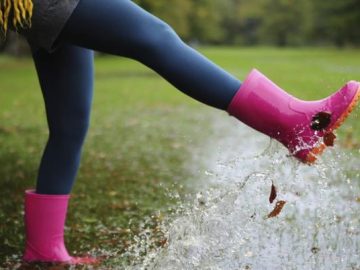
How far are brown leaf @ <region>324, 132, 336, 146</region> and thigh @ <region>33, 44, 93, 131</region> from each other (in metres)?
1.17

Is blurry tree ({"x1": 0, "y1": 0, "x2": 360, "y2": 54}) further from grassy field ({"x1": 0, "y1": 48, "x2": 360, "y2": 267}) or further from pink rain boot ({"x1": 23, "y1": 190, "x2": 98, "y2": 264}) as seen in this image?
pink rain boot ({"x1": 23, "y1": 190, "x2": 98, "y2": 264})

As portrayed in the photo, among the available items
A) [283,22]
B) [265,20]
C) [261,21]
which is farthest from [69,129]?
[261,21]

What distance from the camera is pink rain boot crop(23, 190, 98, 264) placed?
3129mm

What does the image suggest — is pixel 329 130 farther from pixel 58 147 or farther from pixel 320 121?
pixel 58 147

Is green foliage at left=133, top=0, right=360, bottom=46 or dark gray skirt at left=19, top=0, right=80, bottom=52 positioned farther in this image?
green foliage at left=133, top=0, right=360, bottom=46

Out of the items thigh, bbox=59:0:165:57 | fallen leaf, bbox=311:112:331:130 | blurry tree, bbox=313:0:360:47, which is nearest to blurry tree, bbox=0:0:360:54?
blurry tree, bbox=313:0:360:47

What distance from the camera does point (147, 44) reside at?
8.07 feet

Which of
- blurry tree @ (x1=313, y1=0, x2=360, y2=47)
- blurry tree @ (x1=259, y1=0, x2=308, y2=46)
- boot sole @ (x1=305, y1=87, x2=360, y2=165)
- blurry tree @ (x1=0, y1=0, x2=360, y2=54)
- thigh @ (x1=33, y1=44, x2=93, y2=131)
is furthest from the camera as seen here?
blurry tree @ (x1=259, y1=0, x2=308, y2=46)

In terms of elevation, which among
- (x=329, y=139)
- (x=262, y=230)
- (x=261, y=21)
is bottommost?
(x=262, y=230)

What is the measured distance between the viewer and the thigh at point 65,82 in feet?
9.95

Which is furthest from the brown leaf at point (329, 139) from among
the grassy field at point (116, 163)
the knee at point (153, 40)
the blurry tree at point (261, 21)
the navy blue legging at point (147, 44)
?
the blurry tree at point (261, 21)

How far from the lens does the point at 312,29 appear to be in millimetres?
68562

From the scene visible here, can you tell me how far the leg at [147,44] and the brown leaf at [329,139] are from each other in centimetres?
36

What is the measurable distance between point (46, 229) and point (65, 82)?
0.66m
